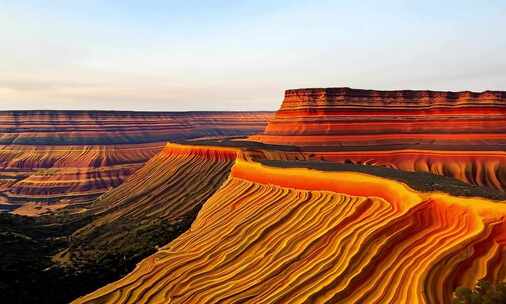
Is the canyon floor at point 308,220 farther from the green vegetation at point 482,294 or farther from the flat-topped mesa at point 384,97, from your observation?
the green vegetation at point 482,294

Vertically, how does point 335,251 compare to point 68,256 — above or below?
above

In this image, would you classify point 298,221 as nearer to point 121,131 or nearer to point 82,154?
point 82,154

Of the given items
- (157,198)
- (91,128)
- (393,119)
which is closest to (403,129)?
(393,119)

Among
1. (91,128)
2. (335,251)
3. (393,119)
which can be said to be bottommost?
(335,251)

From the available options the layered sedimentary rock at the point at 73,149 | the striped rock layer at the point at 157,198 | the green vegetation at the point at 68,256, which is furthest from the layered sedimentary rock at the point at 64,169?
the green vegetation at the point at 68,256

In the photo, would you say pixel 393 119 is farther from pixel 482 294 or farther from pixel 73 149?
pixel 73 149

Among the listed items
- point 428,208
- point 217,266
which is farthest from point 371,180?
point 217,266

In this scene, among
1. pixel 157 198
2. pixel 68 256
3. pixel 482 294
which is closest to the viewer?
pixel 482 294
